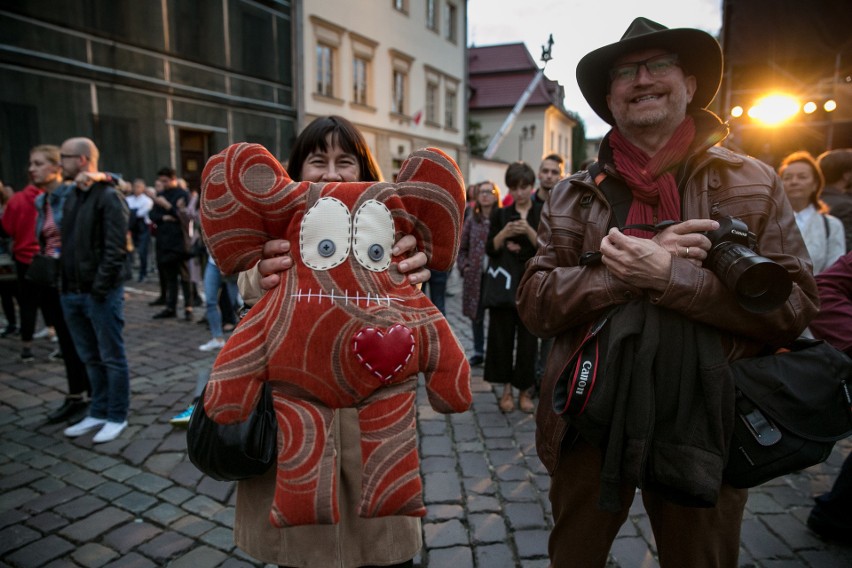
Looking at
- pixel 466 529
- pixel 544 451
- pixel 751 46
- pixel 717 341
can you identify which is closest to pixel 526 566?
pixel 466 529

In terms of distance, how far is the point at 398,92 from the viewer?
68.6ft

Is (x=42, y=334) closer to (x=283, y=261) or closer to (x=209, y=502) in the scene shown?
(x=209, y=502)

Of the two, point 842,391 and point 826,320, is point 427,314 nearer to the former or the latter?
point 842,391

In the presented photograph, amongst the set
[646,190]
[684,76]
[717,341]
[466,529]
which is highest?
[684,76]

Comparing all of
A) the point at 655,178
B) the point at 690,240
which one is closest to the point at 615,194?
the point at 655,178

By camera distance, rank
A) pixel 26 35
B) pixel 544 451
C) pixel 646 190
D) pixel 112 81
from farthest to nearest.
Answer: pixel 112 81 → pixel 26 35 → pixel 544 451 → pixel 646 190

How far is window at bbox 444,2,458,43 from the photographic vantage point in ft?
77.3

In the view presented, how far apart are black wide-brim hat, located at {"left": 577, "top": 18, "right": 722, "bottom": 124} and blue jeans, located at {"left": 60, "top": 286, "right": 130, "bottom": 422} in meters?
3.44

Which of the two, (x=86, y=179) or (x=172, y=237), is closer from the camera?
(x=86, y=179)

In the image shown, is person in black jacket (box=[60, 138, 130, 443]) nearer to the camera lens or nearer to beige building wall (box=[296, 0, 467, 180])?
the camera lens

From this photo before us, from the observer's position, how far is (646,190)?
5.62ft

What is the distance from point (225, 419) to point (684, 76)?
71.9 inches

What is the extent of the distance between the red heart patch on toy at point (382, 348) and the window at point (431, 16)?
2340cm

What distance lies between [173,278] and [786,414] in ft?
25.1
